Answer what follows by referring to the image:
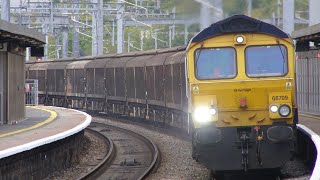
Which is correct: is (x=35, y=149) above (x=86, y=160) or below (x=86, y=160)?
above

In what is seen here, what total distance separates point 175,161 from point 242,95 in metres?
5.18

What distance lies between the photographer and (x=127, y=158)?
1948cm

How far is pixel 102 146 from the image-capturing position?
22812 millimetres

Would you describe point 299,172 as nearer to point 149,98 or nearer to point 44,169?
point 44,169

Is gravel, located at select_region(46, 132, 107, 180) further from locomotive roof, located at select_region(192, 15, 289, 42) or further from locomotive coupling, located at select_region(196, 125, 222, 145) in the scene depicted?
locomotive roof, located at select_region(192, 15, 289, 42)

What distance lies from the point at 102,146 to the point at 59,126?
239cm

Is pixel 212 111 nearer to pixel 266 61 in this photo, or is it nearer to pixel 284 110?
pixel 284 110

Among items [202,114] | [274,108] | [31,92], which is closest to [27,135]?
[202,114]

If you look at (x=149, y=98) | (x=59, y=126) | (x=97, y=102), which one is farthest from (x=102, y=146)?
(x=97, y=102)

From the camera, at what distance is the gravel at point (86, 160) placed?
16312 millimetres

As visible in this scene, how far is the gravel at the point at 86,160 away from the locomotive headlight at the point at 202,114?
3934 millimetres

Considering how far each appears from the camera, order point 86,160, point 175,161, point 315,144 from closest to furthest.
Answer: point 315,144 → point 175,161 → point 86,160

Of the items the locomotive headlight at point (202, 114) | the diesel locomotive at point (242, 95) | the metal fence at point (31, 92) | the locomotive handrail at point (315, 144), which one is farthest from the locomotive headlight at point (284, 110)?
the metal fence at point (31, 92)

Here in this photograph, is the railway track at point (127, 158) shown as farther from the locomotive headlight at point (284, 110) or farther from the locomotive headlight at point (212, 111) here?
the locomotive headlight at point (284, 110)
